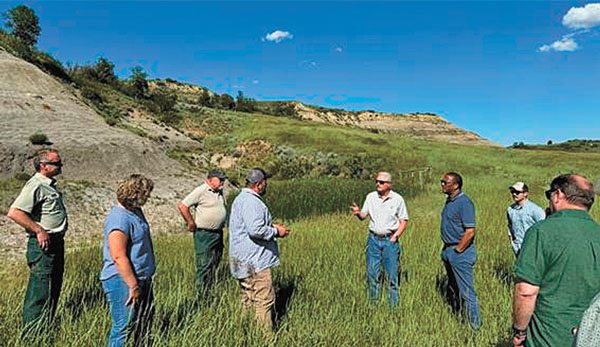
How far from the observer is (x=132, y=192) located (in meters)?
3.32

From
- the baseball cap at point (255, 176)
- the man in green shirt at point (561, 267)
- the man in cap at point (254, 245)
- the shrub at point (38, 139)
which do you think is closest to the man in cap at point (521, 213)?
the man in green shirt at point (561, 267)

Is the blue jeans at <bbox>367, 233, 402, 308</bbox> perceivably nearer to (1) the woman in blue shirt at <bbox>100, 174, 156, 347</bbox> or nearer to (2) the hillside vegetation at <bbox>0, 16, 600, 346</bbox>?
(2) the hillside vegetation at <bbox>0, 16, 600, 346</bbox>

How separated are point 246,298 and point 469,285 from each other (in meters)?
2.61

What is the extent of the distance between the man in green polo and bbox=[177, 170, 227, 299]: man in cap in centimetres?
162

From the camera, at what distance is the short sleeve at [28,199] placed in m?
4.16

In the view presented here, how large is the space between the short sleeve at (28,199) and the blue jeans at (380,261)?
400cm

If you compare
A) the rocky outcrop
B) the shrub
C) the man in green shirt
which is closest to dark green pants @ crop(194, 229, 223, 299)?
the man in green shirt

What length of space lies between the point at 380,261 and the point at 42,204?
13.5 ft

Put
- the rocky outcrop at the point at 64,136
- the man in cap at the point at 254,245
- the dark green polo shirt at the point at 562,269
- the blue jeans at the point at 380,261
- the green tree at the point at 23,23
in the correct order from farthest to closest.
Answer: the green tree at the point at 23,23
the rocky outcrop at the point at 64,136
the blue jeans at the point at 380,261
the man in cap at the point at 254,245
the dark green polo shirt at the point at 562,269

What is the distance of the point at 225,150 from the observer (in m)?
40.9

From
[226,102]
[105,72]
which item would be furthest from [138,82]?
[226,102]

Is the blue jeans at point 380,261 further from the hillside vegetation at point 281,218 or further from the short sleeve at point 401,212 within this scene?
the short sleeve at point 401,212

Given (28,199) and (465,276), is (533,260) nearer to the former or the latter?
(465,276)

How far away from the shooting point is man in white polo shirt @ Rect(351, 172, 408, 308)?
5.33 metres
